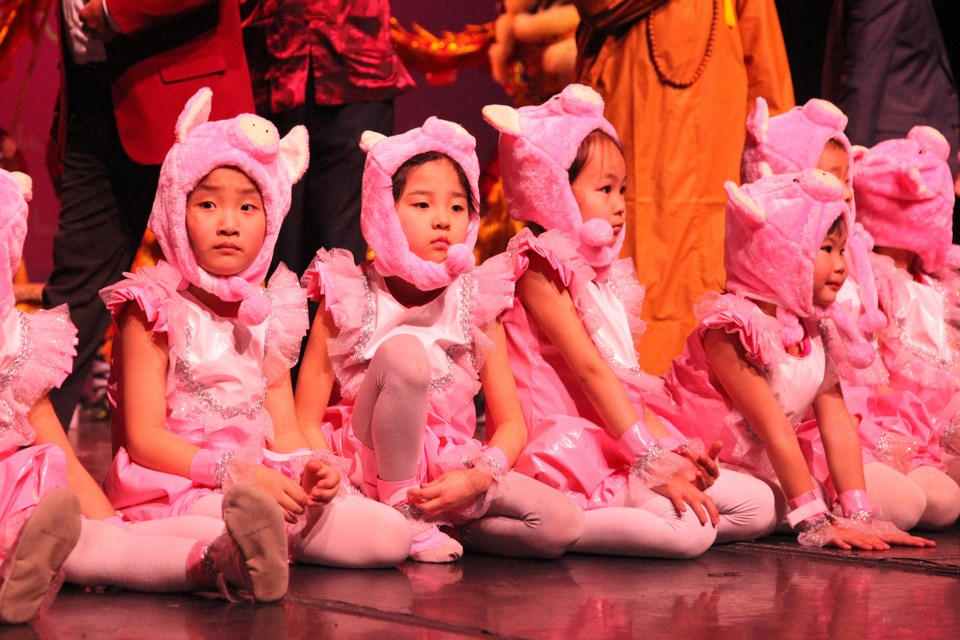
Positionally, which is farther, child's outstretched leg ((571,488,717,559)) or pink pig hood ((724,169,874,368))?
pink pig hood ((724,169,874,368))

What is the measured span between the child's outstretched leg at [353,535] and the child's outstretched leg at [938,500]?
1.20 metres

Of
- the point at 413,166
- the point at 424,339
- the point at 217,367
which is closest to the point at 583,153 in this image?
the point at 413,166

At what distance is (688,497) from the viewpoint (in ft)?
8.20

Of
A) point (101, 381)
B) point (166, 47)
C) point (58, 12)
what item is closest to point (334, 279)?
point (166, 47)

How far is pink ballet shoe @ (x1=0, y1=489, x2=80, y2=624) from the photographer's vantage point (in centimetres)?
185

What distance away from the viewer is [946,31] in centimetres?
475

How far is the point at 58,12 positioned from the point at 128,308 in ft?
2.96

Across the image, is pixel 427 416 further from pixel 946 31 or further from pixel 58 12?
pixel 946 31

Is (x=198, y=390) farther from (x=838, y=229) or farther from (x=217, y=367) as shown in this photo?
(x=838, y=229)

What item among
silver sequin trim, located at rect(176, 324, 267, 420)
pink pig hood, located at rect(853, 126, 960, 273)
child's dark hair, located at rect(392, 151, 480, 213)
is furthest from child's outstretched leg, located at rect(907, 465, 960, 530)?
silver sequin trim, located at rect(176, 324, 267, 420)

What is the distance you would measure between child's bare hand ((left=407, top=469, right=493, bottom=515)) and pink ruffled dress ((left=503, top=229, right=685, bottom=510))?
0.70ft

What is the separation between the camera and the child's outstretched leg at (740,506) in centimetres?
268

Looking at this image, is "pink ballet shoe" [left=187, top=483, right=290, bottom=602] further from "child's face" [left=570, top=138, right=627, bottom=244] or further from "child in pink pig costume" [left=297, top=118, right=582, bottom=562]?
"child's face" [left=570, top=138, right=627, bottom=244]

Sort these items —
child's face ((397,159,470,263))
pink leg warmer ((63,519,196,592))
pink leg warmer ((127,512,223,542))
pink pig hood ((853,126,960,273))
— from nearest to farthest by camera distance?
1. pink leg warmer ((63,519,196,592))
2. pink leg warmer ((127,512,223,542))
3. child's face ((397,159,470,263))
4. pink pig hood ((853,126,960,273))
